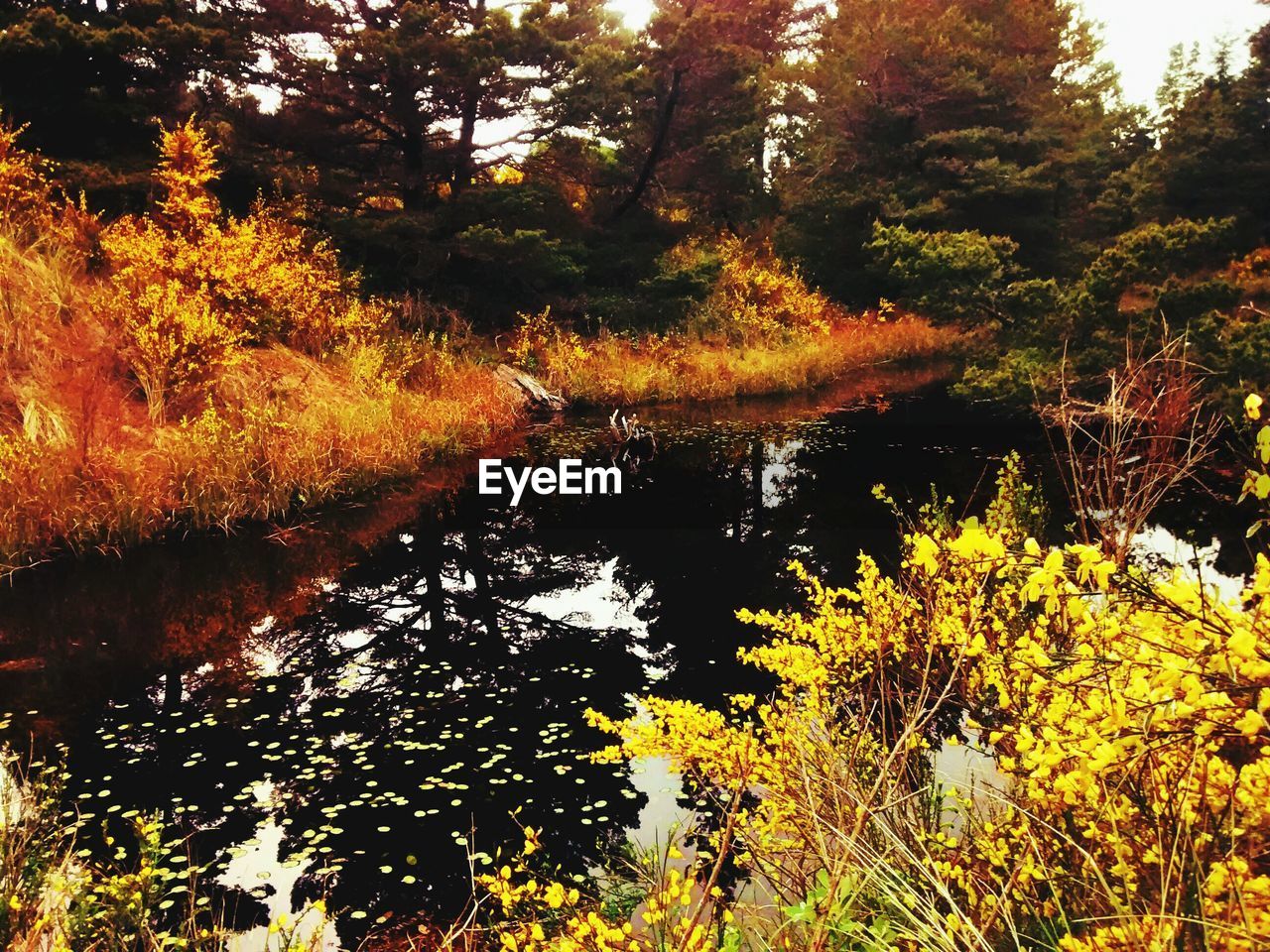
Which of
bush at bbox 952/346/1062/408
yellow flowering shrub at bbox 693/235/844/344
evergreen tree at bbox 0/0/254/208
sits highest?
evergreen tree at bbox 0/0/254/208

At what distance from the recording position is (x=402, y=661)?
232 inches

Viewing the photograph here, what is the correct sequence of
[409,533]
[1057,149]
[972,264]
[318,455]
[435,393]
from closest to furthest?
[409,533]
[318,455]
[435,393]
[972,264]
[1057,149]

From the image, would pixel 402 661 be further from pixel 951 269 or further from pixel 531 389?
pixel 951 269

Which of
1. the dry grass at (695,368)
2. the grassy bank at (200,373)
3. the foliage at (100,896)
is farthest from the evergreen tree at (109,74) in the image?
the foliage at (100,896)

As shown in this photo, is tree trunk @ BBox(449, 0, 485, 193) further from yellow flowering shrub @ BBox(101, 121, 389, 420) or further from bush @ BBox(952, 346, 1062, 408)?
bush @ BBox(952, 346, 1062, 408)

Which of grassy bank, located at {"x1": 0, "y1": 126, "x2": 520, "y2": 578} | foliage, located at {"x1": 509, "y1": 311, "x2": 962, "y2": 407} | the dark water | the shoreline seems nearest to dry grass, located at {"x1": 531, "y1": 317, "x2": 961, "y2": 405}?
foliage, located at {"x1": 509, "y1": 311, "x2": 962, "y2": 407}

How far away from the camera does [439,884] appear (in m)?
3.71

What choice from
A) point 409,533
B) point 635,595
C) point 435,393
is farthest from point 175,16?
point 635,595

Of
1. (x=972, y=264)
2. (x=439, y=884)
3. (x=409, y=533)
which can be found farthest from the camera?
(x=972, y=264)

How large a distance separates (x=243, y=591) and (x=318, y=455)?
8.91 ft

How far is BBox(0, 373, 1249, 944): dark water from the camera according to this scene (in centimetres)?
401

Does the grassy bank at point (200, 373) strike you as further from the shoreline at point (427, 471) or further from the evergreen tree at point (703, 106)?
the evergreen tree at point (703, 106)

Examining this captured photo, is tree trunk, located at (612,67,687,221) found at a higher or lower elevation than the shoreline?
higher

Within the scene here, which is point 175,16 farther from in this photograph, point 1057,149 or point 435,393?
point 1057,149
